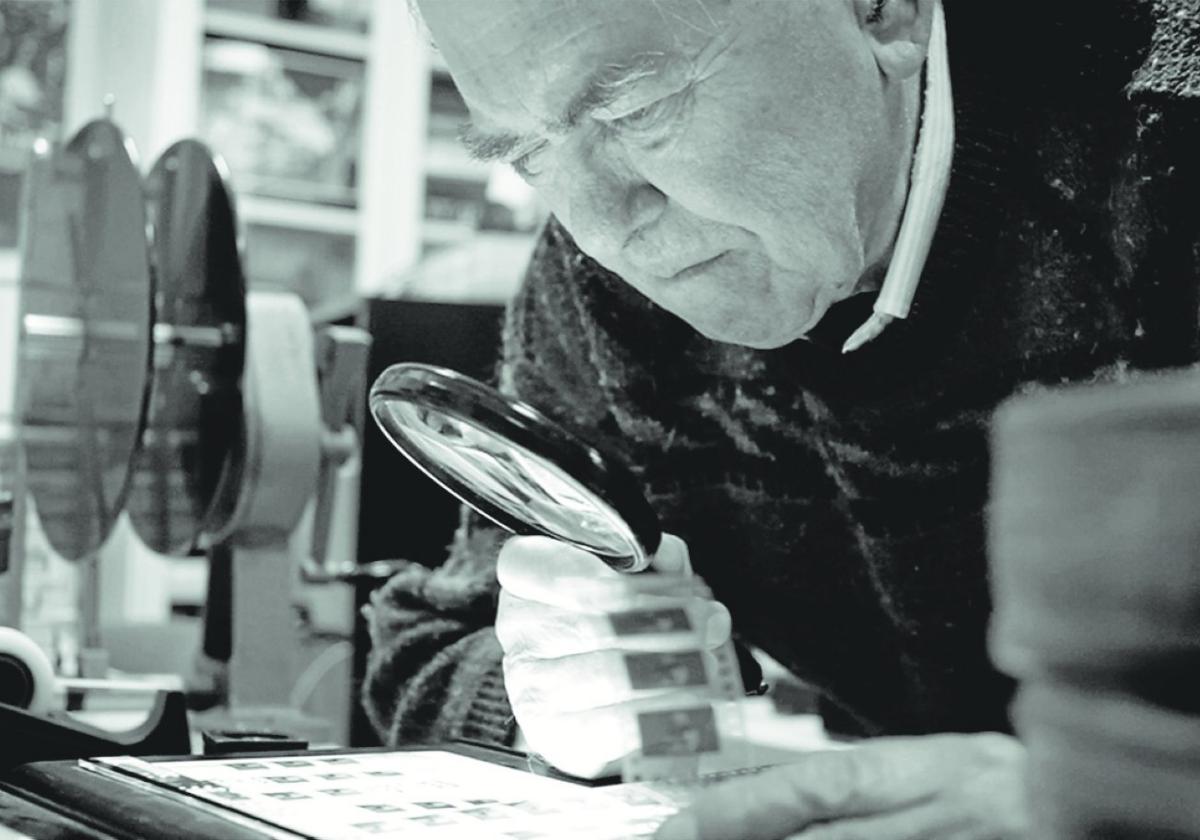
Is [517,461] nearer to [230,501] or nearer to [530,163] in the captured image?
[530,163]

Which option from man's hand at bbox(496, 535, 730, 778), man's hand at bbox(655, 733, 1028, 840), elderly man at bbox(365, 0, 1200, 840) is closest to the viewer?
man's hand at bbox(655, 733, 1028, 840)

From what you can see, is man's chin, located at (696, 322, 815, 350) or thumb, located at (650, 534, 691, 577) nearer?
thumb, located at (650, 534, 691, 577)

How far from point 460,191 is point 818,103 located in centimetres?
351

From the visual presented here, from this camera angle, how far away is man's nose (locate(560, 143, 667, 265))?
97 cm

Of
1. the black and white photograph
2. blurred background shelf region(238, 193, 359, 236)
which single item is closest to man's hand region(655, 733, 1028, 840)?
the black and white photograph

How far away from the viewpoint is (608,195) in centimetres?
98

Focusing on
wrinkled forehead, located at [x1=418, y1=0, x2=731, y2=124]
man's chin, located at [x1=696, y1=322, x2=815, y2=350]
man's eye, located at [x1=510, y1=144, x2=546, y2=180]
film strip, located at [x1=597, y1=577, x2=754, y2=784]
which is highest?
wrinkled forehead, located at [x1=418, y1=0, x2=731, y2=124]

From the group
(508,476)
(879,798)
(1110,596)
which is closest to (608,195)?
(508,476)

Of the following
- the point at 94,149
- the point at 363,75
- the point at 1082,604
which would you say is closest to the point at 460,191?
the point at 363,75

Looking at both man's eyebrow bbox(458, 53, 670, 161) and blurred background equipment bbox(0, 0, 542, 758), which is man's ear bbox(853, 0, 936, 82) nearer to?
man's eyebrow bbox(458, 53, 670, 161)

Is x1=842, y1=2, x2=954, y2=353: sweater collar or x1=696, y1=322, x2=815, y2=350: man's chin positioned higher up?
x1=842, y1=2, x2=954, y2=353: sweater collar

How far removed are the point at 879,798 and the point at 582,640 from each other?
0.40 m

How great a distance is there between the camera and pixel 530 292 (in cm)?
139

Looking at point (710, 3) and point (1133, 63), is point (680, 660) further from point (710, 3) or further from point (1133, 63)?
point (1133, 63)
